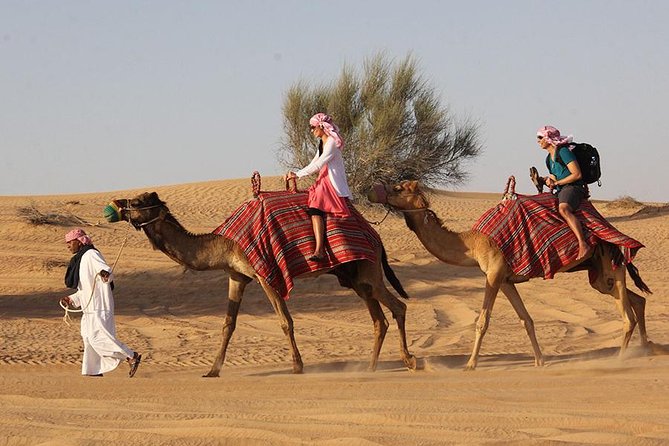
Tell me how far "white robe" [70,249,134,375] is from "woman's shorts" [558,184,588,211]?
14.7ft

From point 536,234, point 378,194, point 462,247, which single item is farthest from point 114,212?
point 536,234

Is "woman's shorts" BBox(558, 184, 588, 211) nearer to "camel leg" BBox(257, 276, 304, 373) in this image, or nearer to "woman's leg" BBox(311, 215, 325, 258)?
"woman's leg" BBox(311, 215, 325, 258)

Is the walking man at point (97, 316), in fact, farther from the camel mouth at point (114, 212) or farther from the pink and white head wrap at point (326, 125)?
the pink and white head wrap at point (326, 125)

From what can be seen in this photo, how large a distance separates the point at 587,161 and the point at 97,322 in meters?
5.12

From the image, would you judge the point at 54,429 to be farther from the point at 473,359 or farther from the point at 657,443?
the point at 473,359

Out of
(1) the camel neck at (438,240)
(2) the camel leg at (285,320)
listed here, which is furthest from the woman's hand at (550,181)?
(2) the camel leg at (285,320)

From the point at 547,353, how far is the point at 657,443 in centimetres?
658

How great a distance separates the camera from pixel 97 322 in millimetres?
10562

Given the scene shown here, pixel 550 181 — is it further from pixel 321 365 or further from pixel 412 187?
pixel 321 365

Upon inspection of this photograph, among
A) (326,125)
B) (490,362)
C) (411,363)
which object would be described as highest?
(326,125)

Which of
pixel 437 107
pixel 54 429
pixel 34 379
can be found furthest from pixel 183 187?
pixel 54 429

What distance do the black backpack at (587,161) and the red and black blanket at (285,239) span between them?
239 centimetres

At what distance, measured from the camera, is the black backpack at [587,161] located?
1143 centimetres

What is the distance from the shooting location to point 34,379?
9.23m
